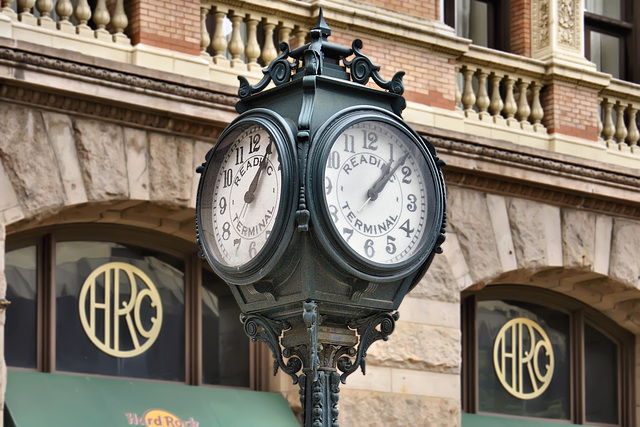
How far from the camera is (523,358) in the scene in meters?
14.9

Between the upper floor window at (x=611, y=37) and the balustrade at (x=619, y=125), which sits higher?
A: the upper floor window at (x=611, y=37)

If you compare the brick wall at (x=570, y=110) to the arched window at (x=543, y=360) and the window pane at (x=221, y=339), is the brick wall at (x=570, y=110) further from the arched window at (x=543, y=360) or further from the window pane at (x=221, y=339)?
the window pane at (x=221, y=339)

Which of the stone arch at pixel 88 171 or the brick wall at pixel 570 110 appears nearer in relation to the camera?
the stone arch at pixel 88 171

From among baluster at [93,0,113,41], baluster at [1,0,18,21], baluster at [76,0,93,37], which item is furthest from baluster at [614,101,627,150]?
baluster at [1,0,18,21]

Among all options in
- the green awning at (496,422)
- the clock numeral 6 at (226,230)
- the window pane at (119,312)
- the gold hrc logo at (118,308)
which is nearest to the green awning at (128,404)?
the window pane at (119,312)

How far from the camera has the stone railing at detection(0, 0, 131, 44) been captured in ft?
36.0

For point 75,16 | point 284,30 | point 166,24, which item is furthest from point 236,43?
point 75,16

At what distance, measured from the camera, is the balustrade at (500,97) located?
46.5ft

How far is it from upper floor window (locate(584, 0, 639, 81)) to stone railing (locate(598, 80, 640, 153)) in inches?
32.7

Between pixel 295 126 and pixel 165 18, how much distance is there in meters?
6.90

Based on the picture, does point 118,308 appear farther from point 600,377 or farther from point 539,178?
point 600,377

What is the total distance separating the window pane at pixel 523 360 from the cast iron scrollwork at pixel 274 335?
9.32 meters

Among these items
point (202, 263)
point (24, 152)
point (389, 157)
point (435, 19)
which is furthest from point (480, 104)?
point (389, 157)

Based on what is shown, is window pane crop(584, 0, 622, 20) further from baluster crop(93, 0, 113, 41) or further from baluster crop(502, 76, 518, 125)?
baluster crop(93, 0, 113, 41)
